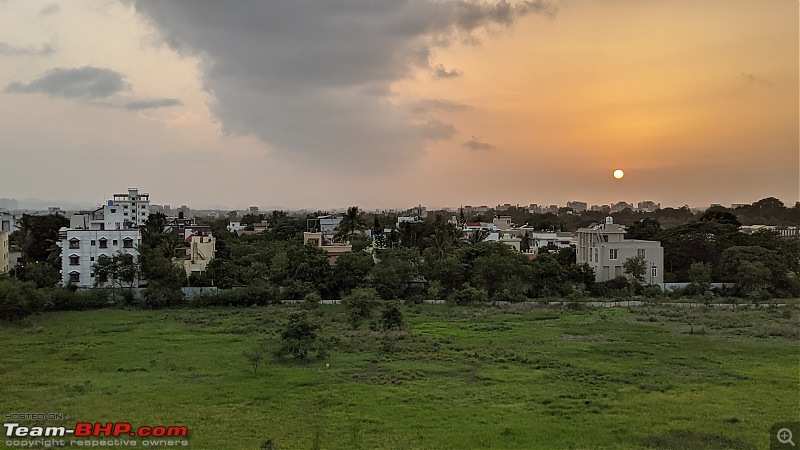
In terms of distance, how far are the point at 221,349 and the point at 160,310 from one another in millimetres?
11940

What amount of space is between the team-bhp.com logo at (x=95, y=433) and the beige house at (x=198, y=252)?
28533 mm

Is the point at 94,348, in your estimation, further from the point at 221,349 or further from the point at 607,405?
the point at 607,405

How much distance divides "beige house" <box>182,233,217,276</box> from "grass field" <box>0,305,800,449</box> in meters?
14.8

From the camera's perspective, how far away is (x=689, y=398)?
48.9 feet

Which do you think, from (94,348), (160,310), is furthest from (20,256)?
(94,348)

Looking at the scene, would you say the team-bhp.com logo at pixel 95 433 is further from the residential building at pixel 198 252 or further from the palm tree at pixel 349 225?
the palm tree at pixel 349 225

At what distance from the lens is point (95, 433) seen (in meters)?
12.6

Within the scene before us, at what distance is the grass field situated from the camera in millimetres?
Result: 12688

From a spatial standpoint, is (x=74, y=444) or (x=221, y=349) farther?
(x=221, y=349)

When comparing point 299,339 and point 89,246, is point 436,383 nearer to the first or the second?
point 299,339

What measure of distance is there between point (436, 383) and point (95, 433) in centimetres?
884

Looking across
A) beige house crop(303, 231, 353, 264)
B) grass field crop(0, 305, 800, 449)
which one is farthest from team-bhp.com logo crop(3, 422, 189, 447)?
beige house crop(303, 231, 353, 264)

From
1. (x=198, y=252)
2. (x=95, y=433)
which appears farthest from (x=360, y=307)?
(x=198, y=252)

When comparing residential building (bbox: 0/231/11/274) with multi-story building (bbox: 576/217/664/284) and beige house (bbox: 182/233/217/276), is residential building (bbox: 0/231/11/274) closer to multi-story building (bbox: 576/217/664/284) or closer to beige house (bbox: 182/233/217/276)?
beige house (bbox: 182/233/217/276)
